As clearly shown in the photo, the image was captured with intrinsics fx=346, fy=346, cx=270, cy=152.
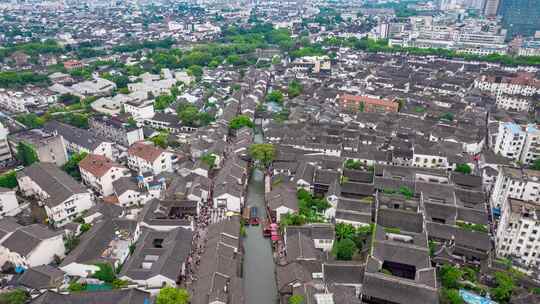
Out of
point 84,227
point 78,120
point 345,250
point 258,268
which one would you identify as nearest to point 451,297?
point 345,250

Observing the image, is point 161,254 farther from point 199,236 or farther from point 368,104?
point 368,104

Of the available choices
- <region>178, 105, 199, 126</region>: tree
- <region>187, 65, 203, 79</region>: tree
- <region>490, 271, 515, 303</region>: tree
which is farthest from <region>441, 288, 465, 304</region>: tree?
<region>187, 65, 203, 79</region>: tree

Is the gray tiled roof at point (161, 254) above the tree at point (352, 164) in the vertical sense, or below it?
below

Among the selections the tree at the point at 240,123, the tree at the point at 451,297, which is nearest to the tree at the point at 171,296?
the tree at the point at 451,297

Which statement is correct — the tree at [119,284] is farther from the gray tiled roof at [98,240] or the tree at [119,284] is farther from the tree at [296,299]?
the tree at [296,299]

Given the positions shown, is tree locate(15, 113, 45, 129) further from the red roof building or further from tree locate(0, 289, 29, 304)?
the red roof building

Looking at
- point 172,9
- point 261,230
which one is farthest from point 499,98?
point 172,9
